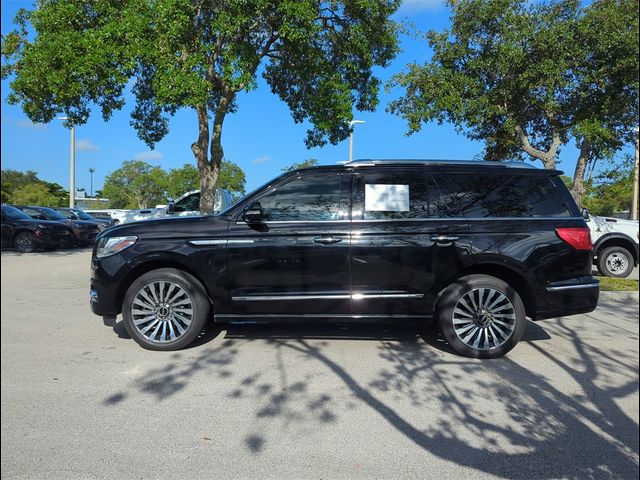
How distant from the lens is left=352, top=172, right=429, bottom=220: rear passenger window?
185 inches

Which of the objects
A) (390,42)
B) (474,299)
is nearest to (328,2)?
(390,42)

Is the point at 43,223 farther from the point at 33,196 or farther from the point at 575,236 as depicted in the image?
the point at 33,196

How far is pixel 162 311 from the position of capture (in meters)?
4.72

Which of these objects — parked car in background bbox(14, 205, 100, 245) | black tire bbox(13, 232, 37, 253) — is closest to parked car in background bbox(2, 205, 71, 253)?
black tire bbox(13, 232, 37, 253)

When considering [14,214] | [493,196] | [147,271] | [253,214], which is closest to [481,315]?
[493,196]

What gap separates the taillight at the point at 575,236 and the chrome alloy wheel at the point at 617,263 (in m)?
6.82

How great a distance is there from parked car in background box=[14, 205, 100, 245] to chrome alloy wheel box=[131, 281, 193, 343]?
12.7m

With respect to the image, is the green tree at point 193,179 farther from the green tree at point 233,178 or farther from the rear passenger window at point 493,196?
the rear passenger window at point 493,196

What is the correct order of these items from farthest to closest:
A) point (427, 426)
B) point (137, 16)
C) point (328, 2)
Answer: point (328, 2), point (137, 16), point (427, 426)

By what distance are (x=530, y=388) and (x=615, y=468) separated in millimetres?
1176

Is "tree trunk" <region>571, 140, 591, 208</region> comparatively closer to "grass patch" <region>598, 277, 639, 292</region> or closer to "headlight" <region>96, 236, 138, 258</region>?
"grass patch" <region>598, 277, 639, 292</region>

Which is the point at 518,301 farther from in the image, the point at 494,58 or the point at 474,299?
the point at 494,58

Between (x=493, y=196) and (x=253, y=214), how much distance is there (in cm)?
256

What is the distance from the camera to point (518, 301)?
4.61 meters
